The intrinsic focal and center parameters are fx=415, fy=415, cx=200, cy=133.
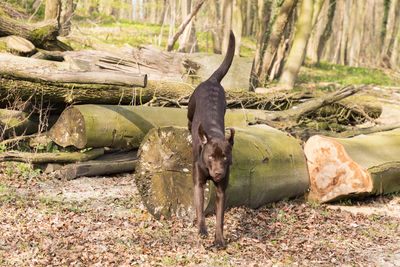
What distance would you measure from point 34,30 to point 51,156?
4.24 meters

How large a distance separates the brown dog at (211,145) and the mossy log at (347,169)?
8.84 ft

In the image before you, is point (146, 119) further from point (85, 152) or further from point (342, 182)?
point (342, 182)

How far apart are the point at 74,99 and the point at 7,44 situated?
105 inches

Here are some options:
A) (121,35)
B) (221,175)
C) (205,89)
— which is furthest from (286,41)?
(221,175)

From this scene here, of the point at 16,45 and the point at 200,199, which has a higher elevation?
the point at 16,45

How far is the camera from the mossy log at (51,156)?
7.64 metres

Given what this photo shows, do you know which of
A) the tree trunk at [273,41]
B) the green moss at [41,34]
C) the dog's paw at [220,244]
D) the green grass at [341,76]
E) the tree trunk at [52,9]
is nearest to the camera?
the dog's paw at [220,244]

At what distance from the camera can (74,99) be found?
27.2 feet

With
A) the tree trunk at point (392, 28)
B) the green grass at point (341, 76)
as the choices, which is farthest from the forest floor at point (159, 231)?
the tree trunk at point (392, 28)

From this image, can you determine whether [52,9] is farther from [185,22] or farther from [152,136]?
[152,136]

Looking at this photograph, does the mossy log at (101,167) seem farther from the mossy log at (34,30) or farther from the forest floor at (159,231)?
the mossy log at (34,30)

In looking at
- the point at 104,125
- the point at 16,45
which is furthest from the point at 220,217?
the point at 16,45

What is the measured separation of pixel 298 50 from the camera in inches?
675

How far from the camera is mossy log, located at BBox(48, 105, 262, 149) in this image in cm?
752
